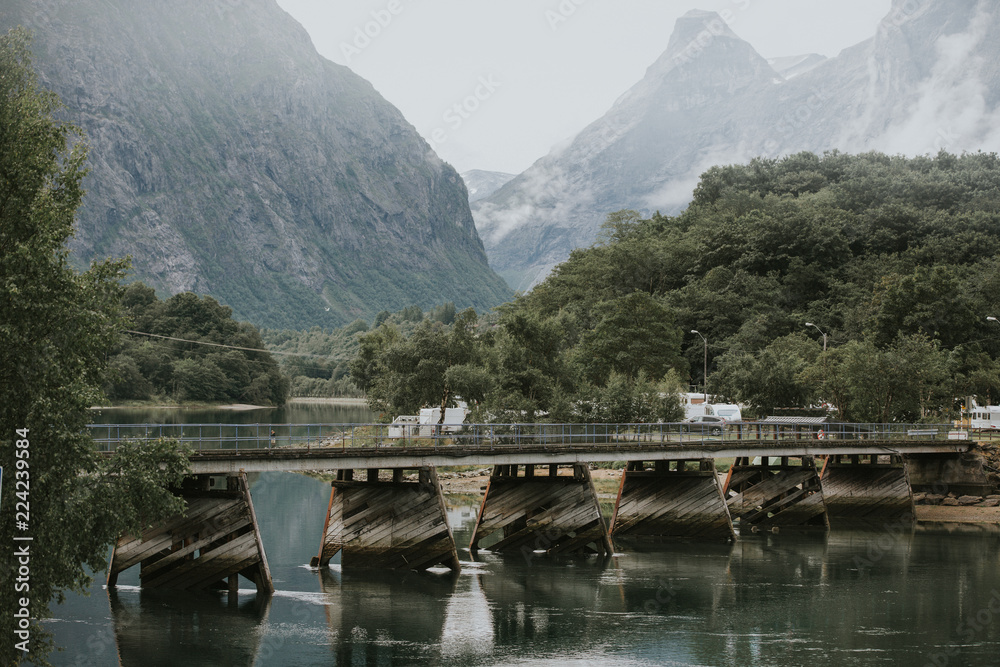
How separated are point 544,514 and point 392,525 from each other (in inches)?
365

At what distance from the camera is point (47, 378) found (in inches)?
853

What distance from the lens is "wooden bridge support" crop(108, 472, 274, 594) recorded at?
36.6 meters

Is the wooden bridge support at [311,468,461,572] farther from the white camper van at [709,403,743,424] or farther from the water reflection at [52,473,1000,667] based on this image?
the white camper van at [709,403,743,424]

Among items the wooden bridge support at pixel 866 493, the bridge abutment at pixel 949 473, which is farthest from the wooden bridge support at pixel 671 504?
the bridge abutment at pixel 949 473

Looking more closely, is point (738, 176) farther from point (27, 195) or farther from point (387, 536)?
point (27, 195)

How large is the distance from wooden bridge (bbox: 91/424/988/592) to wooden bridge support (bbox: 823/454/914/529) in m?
0.08

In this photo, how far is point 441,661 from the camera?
102ft

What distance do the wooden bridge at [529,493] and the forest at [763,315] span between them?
325 inches

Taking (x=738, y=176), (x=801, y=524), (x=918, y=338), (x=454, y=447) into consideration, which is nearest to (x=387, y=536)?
(x=454, y=447)

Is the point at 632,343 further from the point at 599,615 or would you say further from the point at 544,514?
the point at 599,615

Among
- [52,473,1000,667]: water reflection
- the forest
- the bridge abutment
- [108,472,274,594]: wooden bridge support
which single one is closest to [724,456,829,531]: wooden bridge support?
[52,473,1000,667]: water reflection

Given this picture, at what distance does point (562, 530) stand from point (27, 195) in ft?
105

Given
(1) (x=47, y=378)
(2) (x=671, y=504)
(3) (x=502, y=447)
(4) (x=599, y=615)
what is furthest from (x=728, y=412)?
(1) (x=47, y=378)

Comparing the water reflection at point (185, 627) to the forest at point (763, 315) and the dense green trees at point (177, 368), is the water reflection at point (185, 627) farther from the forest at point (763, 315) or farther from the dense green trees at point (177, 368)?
the dense green trees at point (177, 368)
